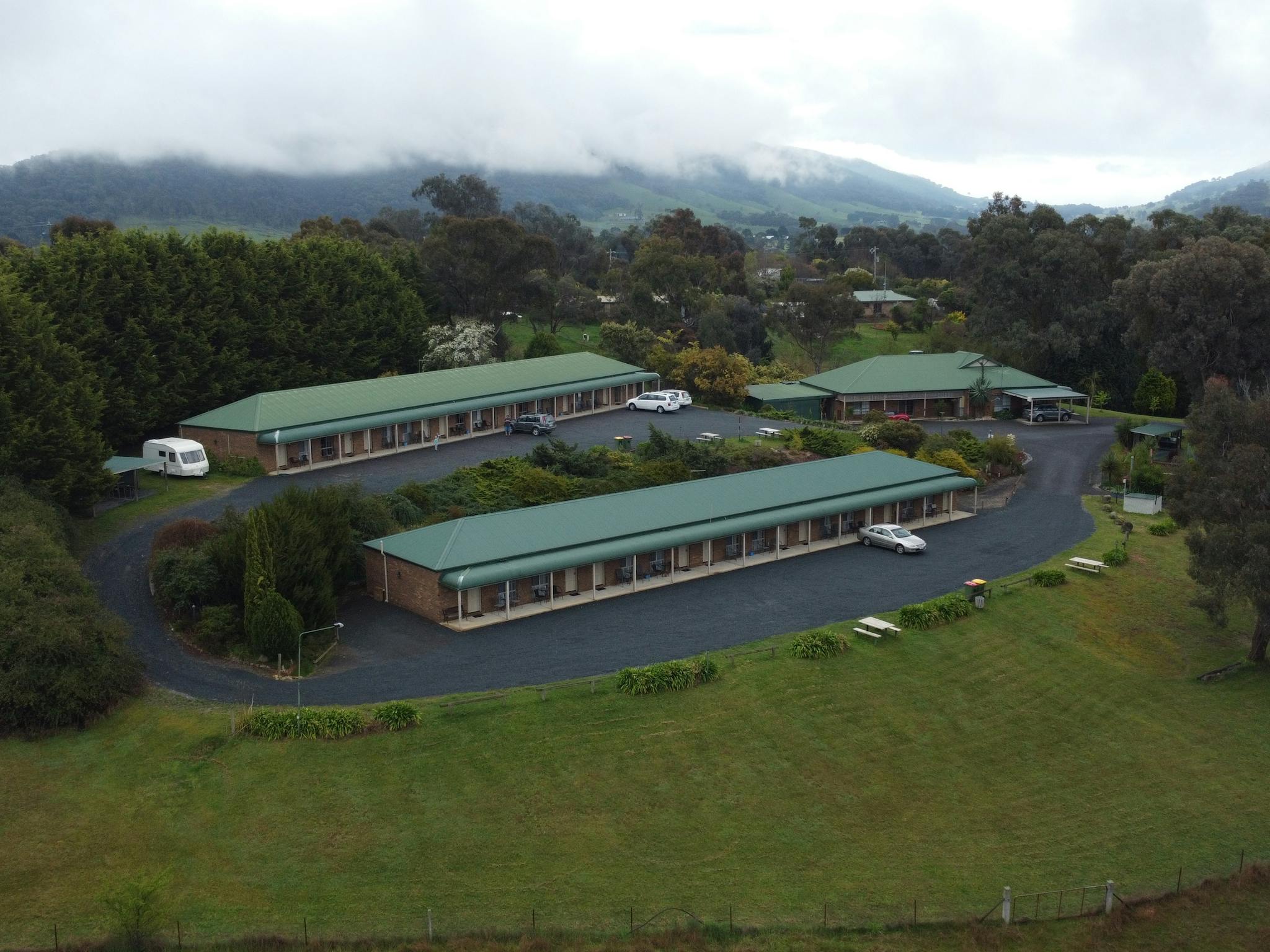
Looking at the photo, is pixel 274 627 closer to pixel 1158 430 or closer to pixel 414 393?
pixel 414 393

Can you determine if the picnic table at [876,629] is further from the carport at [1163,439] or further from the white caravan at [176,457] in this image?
the carport at [1163,439]

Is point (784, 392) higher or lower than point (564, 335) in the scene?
higher

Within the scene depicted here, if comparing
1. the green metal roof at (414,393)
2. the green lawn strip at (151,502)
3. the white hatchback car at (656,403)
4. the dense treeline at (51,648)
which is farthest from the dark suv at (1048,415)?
the dense treeline at (51,648)

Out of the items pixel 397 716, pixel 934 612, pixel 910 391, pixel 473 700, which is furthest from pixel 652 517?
pixel 910 391

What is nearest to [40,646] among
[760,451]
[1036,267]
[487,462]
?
[487,462]

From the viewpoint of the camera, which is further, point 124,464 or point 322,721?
point 124,464

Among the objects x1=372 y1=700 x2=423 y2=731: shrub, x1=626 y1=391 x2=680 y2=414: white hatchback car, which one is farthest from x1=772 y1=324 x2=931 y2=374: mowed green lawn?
x1=372 y1=700 x2=423 y2=731: shrub

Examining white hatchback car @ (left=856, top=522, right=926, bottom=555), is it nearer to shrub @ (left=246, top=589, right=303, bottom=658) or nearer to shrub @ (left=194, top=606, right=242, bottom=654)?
shrub @ (left=246, top=589, right=303, bottom=658)
